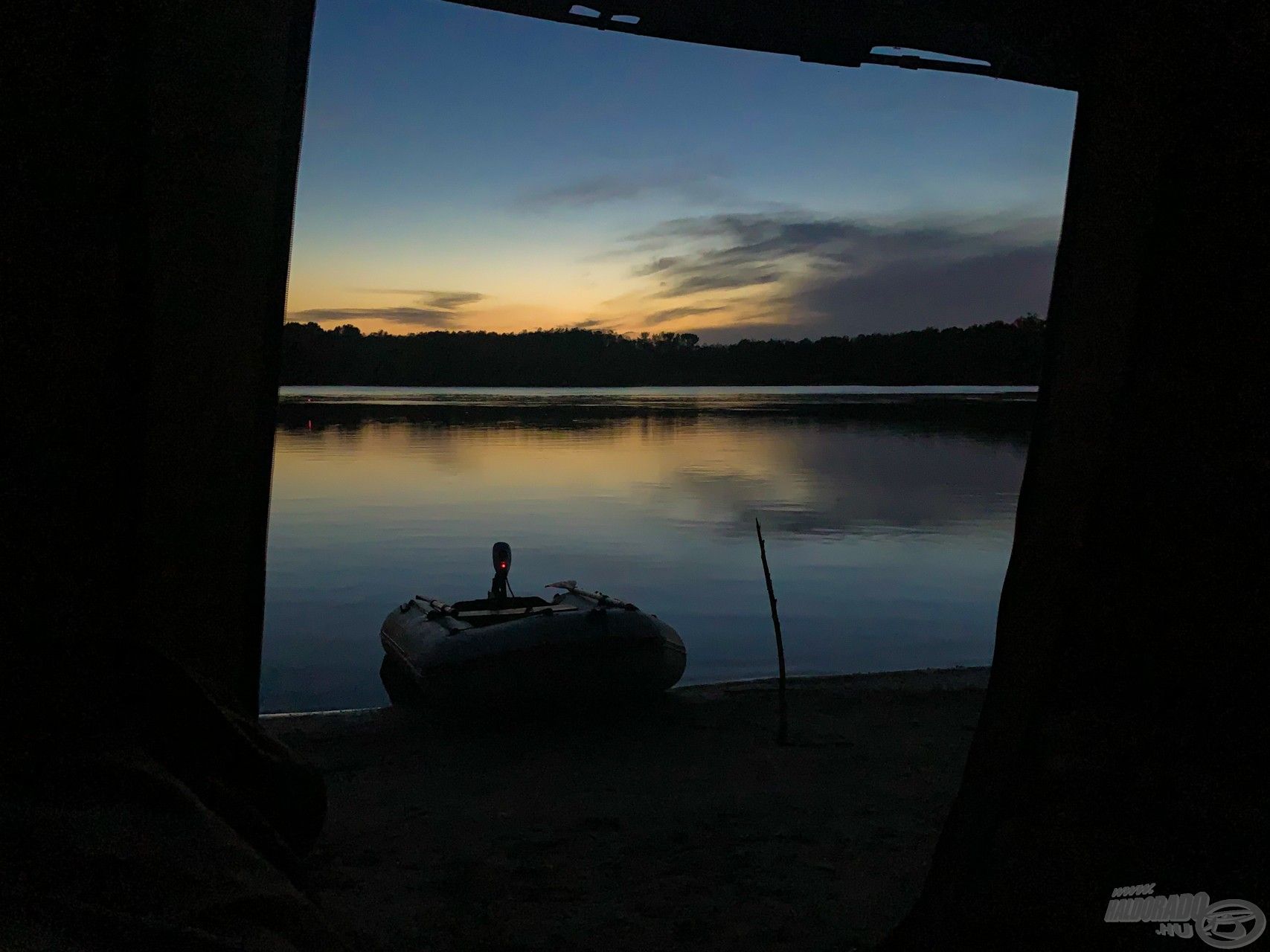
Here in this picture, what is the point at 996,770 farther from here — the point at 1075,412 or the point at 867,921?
the point at 867,921

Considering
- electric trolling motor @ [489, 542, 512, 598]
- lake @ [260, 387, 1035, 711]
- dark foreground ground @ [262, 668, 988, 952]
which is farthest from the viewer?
lake @ [260, 387, 1035, 711]

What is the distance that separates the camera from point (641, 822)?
21.0 ft

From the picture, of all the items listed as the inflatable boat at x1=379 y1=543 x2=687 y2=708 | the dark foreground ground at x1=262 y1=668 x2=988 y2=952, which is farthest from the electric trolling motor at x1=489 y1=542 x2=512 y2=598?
the dark foreground ground at x1=262 y1=668 x2=988 y2=952

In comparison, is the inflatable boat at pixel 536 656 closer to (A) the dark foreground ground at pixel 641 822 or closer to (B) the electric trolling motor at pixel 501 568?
(A) the dark foreground ground at pixel 641 822

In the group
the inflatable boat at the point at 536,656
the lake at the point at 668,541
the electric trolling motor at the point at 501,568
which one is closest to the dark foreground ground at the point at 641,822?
the inflatable boat at the point at 536,656

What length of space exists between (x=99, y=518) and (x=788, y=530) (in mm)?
32105

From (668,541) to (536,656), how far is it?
73.8 feet

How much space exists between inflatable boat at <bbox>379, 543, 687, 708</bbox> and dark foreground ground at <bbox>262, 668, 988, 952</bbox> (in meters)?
0.34

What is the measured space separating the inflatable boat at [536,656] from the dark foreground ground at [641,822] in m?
0.34

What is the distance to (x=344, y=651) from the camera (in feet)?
55.4

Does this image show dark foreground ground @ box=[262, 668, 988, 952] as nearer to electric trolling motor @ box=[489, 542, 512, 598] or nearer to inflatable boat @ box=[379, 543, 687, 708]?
inflatable boat @ box=[379, 543, 687, 708]

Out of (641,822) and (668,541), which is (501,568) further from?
(668,541)

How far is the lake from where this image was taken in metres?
17.8

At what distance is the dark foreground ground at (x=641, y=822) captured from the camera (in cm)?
501
